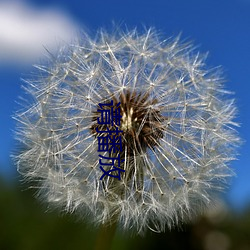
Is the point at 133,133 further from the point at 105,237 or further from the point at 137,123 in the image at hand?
the point at 105,237

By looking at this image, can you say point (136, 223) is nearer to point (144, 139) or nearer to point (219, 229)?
point (144, 139)

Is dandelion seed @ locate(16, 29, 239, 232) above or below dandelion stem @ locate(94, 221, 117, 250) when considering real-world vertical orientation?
above

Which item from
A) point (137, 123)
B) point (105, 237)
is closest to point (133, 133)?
point (137, 123)

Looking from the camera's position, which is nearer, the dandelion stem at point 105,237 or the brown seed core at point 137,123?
the dandelion stem at point 105,237

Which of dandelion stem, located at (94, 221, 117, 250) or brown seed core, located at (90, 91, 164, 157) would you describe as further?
brown seed core, located at (90, 91, 164, 157)

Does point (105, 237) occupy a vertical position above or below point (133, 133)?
below

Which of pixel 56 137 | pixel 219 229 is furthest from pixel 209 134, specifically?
pixel 219 229

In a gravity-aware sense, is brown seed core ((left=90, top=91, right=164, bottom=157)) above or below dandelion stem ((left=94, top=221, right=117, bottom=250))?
above

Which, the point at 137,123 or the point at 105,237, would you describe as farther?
the point at 137,123
